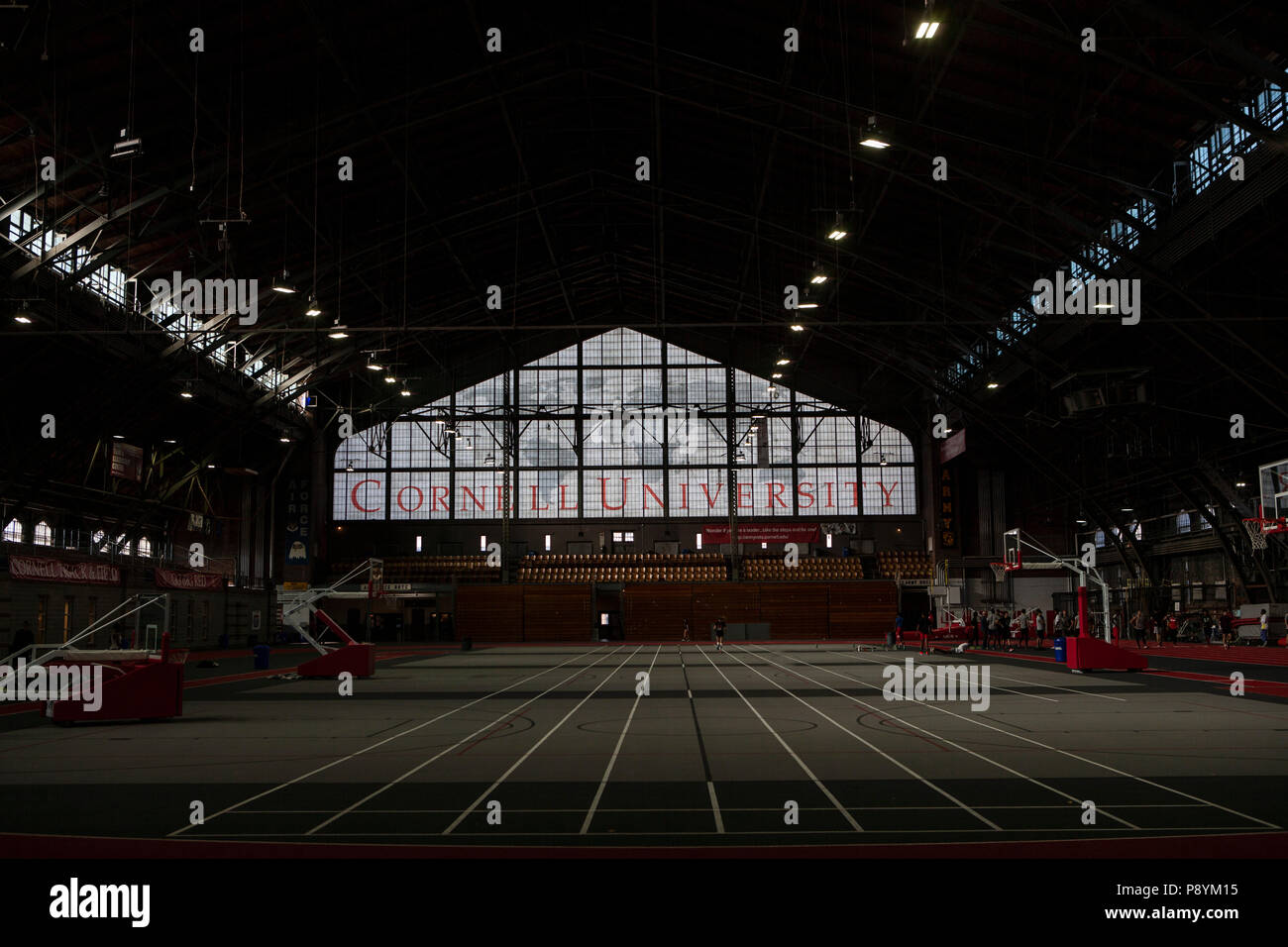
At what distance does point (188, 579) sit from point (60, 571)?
32.0ft

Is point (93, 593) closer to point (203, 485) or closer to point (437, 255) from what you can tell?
point (203, 485)

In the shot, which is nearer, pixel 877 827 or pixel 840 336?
pixel 877 827

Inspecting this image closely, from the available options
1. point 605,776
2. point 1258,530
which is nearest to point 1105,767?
point 605,776

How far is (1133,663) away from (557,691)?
14684 mm

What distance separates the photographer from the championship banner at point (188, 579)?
4044cm

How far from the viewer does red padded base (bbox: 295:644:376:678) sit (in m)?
25.4

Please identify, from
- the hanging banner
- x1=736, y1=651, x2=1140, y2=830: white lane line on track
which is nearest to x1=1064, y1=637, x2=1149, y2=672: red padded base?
x1=736, y1=651, x2=1140, y2=830: white lane line on track

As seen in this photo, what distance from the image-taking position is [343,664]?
2578cm

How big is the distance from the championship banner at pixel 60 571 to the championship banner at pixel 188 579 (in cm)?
209

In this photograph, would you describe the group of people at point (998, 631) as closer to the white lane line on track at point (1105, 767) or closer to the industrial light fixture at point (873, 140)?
the industrial light fixture at point (873, 140)

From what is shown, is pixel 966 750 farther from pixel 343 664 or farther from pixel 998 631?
pixel 998 631

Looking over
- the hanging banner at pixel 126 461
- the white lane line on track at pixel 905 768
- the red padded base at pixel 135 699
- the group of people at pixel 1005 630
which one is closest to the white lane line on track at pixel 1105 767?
the white lane line on track at pixel 905 768

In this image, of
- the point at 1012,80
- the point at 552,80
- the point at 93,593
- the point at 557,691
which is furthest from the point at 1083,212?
the point at 93,593
